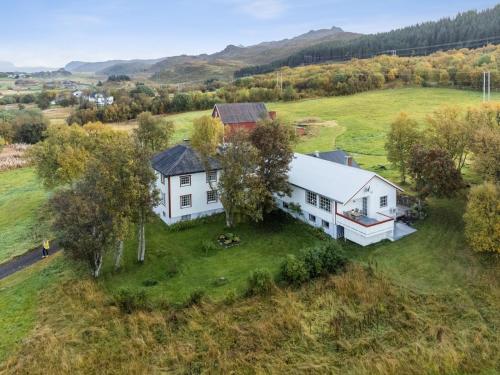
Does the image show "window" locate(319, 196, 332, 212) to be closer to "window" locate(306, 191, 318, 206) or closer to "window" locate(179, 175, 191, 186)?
"window" locate(306, 191, 318, 206)

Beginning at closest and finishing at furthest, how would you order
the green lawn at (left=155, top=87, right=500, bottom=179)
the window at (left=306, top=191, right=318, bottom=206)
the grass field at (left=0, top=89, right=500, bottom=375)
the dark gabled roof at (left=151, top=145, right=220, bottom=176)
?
the grass field at (left=0, top=89, right=500, bottom=375) < the window at (left=306, top=191, right=318, bottom=206) < the dark gabled roof at (left=151, top=145, right=220, bottom=176) < the green lawn at (left=155, top=87, right=500, bottom=179)

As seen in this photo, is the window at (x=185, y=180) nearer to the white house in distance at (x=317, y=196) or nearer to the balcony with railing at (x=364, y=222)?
the white house in distance at (x=317, y=196)

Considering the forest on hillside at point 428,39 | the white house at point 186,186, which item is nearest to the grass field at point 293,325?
the white house at point 186,186

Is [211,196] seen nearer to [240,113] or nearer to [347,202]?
[347,202]

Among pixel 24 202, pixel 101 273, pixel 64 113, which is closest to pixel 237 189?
pixel 101 273

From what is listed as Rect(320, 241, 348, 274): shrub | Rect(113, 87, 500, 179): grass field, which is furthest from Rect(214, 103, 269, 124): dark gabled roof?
Rect(320, 241, 348, 274): shrub

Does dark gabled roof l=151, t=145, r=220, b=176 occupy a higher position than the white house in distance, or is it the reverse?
dark gabled roof l=151, t=145, r=220, b=176
